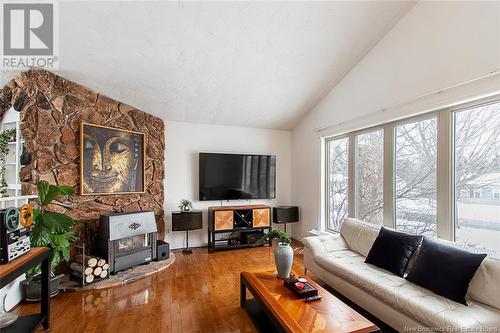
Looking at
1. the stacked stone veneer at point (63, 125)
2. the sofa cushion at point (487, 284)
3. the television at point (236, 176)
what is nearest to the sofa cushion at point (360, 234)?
the sofa cushion at point (487, 284)

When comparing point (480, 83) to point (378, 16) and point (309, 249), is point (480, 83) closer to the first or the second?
point (378, 16)

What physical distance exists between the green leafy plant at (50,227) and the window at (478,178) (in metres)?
3.94

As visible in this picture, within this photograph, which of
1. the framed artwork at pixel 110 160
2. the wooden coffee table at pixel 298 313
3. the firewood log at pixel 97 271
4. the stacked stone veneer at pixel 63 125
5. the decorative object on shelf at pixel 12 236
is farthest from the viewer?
the framed artwork at pixel 110 160

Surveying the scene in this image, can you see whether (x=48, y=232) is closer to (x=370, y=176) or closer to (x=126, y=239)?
(x=126, y=239)

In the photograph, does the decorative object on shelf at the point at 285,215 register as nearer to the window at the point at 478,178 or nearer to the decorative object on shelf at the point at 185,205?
the decorative object on shelf at the point at 185,205

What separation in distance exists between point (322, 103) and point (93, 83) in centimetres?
350

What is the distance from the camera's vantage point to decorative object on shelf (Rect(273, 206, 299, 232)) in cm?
462

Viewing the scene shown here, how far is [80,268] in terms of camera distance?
2895mm

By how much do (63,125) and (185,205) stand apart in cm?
208

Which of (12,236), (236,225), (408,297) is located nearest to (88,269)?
(12,236)

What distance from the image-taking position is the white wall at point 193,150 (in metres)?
4.34

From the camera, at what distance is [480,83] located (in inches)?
83.3

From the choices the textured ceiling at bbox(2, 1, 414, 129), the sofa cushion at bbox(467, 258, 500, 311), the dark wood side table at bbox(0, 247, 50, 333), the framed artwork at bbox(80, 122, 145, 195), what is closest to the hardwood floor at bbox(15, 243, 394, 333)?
the dark wood side table at bbox(0, 247, 50, 333)
